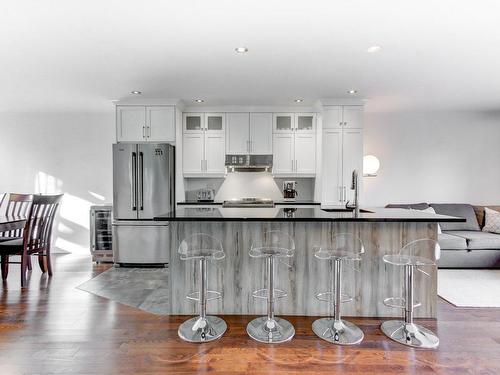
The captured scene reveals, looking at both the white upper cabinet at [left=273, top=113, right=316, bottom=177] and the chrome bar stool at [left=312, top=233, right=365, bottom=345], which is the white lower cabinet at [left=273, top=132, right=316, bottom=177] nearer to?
the white upper cabinet at [left=273, top=113, right=316, bottom=177]

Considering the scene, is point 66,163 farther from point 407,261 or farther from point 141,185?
point 407,261

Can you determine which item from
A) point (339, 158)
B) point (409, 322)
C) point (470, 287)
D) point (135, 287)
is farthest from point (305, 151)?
point (135, 287)

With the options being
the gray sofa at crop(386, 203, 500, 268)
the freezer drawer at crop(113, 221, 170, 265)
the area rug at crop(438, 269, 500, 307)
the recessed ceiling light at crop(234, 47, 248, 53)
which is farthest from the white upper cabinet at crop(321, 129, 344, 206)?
the freezer drawer at crop(113, 221, 170, 265)

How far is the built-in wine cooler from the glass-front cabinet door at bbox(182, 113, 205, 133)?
72.4 inches

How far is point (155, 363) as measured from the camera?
7.06ft

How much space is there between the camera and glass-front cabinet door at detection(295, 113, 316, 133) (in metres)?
5.21

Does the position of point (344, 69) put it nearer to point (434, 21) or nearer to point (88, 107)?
point (434, 21)

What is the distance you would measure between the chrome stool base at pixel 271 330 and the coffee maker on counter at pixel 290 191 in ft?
9.24

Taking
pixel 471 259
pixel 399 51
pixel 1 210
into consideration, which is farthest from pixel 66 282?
pixel 471 259

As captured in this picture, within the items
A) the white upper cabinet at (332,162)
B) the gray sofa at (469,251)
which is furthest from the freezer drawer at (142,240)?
the gray sofa at (469,251)

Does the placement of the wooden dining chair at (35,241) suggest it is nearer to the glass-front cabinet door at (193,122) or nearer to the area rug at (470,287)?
the glass-front cabinet door at (193,122)

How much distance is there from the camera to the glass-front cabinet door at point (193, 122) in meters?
5.23

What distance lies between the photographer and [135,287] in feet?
12.3

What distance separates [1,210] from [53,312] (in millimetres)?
3682
